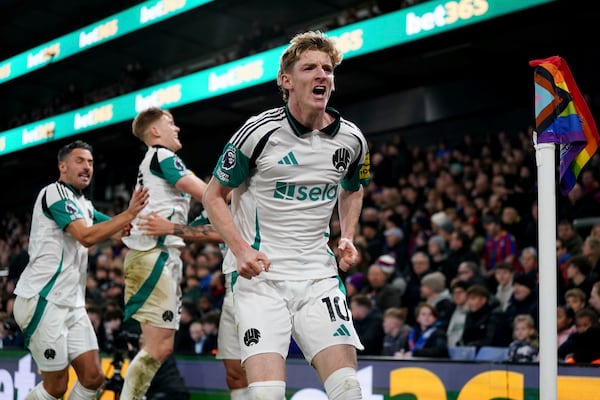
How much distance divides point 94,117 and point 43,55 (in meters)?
1.58

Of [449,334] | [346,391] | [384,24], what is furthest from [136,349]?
[384,24]

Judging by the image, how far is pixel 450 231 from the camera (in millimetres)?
9891

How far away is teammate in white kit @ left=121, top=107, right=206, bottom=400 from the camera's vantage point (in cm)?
518

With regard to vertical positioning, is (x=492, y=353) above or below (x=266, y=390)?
above

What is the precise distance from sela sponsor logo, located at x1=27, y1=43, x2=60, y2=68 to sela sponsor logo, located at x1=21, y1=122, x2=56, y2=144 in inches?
41.0

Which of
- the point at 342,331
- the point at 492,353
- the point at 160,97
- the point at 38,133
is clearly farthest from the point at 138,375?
the point at 38,133

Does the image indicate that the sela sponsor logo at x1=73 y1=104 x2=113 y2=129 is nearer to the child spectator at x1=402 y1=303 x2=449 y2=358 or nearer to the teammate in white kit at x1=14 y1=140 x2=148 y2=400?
the child spectator at x1=402 y1=303 x2=449 y2=358

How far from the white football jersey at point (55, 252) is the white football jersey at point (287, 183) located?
6.44ft

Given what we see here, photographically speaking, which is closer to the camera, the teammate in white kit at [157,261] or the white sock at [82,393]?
the teammate in white kit at [157,261]

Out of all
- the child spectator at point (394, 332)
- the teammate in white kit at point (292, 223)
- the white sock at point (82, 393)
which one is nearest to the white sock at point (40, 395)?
the white sock at point (82, 393)

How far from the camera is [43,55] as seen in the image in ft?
46.1

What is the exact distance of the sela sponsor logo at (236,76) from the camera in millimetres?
11242

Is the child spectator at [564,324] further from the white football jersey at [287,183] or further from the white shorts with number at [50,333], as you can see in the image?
the white shorts with number at [50,333]

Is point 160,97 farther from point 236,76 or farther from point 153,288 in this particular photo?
point 153,288
